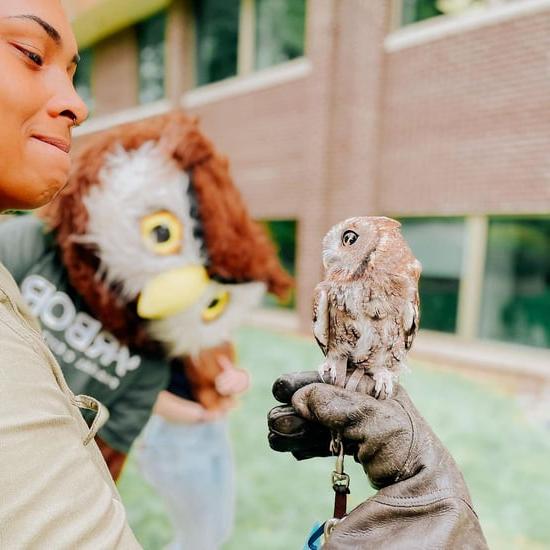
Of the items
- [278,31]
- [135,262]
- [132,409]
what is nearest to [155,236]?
[135,262]

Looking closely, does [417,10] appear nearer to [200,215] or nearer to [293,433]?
[200,215]

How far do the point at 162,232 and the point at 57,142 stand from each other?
1135 millimetres

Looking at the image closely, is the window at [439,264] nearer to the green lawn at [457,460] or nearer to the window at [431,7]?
the green lawn at [457,460]

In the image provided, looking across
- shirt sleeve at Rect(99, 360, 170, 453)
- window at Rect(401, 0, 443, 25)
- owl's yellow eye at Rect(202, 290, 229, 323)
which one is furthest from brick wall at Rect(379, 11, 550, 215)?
shirt sleeve at Rect(99, 360, 170, 453)

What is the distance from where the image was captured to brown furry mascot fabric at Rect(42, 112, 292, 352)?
1.87 meters

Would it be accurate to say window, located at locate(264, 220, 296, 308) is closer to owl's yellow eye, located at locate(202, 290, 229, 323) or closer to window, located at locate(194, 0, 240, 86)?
window, located at locate(194, 0, 240, 86)

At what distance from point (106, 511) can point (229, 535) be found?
82.0 inches

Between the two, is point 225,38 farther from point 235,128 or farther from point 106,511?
point 106,511

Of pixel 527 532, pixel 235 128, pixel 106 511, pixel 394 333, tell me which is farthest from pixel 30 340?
pixel 235 128

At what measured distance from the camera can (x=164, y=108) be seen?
25.2 ft

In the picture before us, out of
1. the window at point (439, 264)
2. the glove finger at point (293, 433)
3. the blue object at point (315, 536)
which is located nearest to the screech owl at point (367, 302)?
the glove finger at point (293, 433)

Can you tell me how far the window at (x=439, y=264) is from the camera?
16.5 ft

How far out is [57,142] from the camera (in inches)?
31.9

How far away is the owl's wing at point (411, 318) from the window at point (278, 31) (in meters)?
5.74
